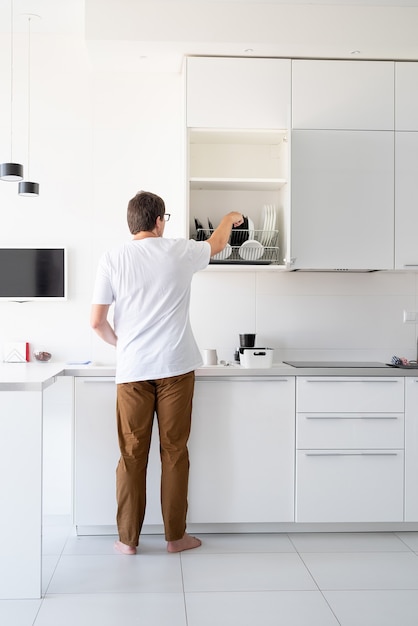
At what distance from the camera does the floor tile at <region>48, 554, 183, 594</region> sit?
2.71 m

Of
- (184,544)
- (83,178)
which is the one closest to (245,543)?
(184,544)

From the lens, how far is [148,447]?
3137mm

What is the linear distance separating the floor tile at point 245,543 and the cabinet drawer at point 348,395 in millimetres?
658

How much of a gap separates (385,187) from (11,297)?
2.19 metres

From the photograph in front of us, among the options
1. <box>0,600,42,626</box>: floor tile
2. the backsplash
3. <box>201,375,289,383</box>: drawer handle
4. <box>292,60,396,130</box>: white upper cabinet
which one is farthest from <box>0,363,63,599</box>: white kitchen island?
<box>292,60,396,130</box>: white upper cabinet

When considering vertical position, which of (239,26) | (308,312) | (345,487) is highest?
(239,26)

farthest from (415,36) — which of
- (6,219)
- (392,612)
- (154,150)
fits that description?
(392,612)

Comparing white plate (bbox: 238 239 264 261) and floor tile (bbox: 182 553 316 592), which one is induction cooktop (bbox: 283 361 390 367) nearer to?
white plate (bbox: 238 239 264 261)

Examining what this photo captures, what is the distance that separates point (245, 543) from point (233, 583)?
512 mm

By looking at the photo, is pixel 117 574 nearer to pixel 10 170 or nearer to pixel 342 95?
pixel 10 170

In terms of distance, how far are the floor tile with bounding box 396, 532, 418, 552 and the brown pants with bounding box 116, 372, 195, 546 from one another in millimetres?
1123

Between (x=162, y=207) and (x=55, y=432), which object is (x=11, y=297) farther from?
(x=162, y=207)

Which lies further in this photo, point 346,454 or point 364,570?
point 346,454

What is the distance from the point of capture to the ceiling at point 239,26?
11.3ft
